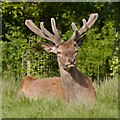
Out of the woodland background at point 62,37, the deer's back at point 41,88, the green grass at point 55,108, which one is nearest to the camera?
the green grass at point 55,108

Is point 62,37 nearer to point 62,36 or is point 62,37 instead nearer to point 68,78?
point 62,36

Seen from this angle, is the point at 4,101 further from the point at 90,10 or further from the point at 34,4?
the point at 90,10

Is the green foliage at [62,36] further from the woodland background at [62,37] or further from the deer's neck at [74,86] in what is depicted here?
the deer's neck at [74,86]

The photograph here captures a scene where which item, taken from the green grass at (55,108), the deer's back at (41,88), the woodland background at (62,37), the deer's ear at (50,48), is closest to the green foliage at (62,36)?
the woodland background at (62,37)

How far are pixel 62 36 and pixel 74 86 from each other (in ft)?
17.3

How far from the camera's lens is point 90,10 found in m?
12.3

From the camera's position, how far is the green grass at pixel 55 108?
5.66 metres

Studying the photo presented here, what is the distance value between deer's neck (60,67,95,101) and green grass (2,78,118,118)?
0.20m

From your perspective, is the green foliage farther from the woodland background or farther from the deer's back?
the deer's back

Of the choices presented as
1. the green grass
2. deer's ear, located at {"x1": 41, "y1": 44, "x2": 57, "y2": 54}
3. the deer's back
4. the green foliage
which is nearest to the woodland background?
the green foliage

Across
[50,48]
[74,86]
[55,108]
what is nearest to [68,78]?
[74,86]

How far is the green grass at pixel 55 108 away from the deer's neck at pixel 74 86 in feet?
0.66

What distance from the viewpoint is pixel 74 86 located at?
6.79 meters

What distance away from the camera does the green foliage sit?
1187 cm
